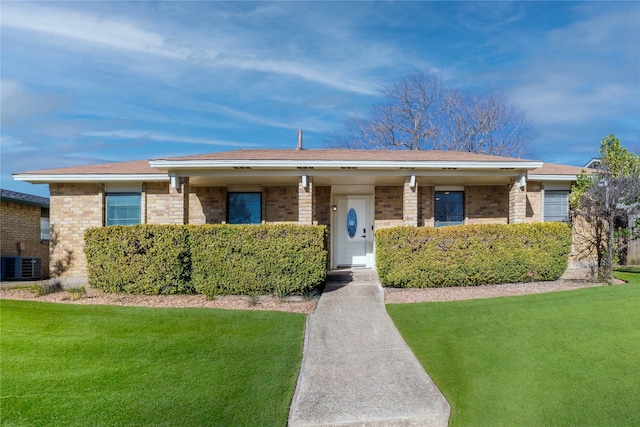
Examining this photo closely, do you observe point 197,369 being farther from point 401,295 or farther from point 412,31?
point 412,31

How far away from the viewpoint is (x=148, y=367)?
5.70m

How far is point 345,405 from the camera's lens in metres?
5.12

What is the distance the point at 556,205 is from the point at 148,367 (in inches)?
516

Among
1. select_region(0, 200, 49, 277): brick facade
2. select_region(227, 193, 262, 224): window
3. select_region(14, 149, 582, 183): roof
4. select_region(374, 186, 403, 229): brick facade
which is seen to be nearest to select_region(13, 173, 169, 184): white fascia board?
select_region(14, 149, 582, 183): roof

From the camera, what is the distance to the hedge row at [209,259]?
994 centimetres

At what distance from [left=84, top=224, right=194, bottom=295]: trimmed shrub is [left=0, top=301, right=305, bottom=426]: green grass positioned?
1.83 m

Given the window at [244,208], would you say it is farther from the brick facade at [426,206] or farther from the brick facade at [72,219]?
the brick facade at [426,206]

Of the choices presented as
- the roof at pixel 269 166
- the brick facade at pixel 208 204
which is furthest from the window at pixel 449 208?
the brick facade at pixel 208 204

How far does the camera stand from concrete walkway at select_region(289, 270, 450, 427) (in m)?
4.88

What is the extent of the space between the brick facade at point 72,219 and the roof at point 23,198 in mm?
4117

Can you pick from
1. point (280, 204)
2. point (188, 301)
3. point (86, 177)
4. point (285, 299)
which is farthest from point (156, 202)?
point (285, 299)

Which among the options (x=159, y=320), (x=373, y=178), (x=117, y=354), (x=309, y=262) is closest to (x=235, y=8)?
(x=373, y=178)

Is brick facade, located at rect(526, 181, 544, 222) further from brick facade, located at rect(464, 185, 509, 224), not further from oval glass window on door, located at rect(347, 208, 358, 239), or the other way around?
Answer: oval glass window on door, located at rect(347, 208, 358, 239)

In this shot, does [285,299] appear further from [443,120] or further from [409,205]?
[443,120]
